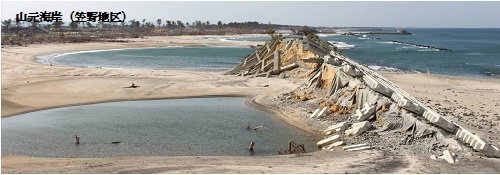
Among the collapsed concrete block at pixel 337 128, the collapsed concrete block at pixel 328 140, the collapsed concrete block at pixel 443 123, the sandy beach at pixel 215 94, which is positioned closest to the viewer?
the sandy beach at pixel 215 94

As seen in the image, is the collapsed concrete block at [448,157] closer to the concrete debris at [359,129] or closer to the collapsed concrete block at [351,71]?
the concrete debris at [359,129]

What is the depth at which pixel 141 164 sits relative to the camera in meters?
13.9

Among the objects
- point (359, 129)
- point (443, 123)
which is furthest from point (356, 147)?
point (443, 123)

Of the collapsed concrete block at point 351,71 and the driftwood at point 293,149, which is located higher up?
the collapsed concrete block at point 351,71

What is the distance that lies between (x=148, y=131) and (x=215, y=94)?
1001 cm

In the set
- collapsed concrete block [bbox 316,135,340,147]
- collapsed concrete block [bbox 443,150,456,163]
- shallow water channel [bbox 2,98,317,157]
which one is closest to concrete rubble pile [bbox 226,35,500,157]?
collapsed concrete block [bbox 316,135,340,147]

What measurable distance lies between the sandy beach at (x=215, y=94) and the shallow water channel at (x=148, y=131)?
4.11 feet

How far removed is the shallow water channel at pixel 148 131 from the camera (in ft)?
55.7

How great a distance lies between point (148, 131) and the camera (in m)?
20.1

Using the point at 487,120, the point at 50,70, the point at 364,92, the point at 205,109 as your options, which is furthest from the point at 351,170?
the point at 50,70

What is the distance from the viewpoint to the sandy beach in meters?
13.3

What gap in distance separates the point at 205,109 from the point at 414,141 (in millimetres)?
12151


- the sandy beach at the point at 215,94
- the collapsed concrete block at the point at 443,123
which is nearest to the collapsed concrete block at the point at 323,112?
the sandy beach at the point at 215,94

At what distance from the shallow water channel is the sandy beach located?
1.25 metres
